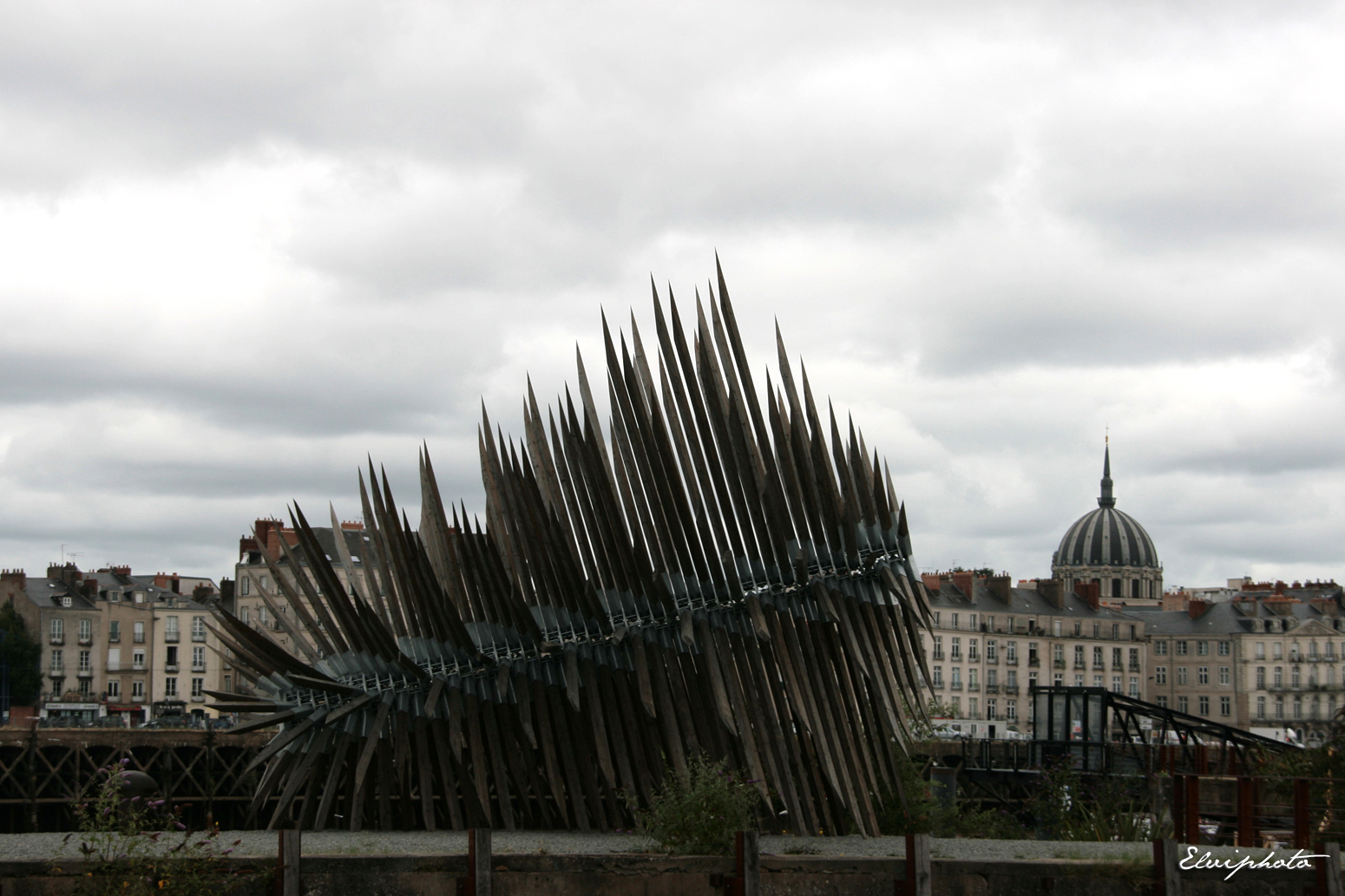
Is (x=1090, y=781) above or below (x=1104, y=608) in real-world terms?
below

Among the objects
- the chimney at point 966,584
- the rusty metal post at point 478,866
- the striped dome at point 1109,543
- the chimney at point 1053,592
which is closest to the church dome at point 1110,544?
the striped dome at point 1109,543

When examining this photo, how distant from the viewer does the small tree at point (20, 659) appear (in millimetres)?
78375

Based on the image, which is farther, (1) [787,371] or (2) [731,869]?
(1) [787,371]

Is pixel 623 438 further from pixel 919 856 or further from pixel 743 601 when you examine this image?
pixel 919 856

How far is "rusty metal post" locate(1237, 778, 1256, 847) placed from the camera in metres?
16.8

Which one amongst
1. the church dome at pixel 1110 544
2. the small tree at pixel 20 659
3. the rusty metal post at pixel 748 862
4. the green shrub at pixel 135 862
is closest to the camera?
the green shrub at pixel 135 862

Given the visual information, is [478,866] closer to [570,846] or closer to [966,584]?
[570,846]

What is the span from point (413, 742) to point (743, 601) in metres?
4.71

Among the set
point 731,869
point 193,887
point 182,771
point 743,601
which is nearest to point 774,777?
point 743,601

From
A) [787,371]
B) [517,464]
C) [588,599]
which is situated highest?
[787,371]

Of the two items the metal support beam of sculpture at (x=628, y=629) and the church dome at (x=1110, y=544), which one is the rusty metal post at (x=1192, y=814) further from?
the church dome at (x=1110, y=544)

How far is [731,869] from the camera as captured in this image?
1312 cm

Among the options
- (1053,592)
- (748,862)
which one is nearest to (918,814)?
(748,862)
